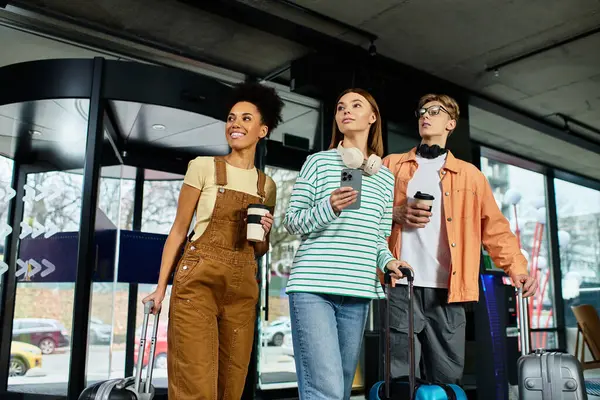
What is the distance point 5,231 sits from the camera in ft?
10.3

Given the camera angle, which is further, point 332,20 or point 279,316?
point 279,316

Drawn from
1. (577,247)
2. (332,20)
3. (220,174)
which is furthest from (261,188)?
(577,247)

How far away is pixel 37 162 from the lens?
322 centimetres

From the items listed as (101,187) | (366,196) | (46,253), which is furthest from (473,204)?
(46,253)

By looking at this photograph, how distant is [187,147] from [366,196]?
7.47ft

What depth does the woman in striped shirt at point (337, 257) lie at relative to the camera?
1.79m

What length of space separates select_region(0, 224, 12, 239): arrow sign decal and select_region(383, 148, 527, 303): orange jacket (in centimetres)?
208

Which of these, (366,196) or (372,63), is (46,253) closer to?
(366,196)

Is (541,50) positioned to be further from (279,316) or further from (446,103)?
(279,316)

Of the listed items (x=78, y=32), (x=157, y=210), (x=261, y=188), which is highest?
(x=78, y=32)

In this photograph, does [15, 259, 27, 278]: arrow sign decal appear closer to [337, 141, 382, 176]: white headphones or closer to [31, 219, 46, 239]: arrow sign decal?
[31, 219, 46, 239]: arrow sign decal

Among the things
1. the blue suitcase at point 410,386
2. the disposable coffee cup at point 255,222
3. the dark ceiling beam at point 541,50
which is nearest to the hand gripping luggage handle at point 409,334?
the blue suitcase at point 410,386

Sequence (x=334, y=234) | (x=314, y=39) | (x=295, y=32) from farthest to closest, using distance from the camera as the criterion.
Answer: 1. (x=314, y=39)
2. (x=295, y=32)
3. (x=334, y=234)

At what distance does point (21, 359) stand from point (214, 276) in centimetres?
169
